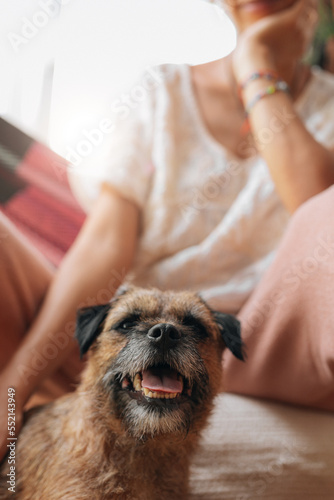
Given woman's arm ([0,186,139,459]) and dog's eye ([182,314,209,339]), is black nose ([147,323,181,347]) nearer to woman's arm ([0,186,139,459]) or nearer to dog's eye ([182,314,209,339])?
dog's eye ([182,314,209,339])

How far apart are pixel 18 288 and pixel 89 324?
0.16m

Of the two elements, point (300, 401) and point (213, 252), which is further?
point (213, 252)

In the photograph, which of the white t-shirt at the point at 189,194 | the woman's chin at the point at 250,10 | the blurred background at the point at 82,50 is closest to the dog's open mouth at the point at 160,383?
the white t-shirt at the point at 189,194

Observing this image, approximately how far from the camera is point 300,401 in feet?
→ 2.78

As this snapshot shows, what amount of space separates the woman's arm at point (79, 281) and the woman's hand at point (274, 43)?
520 millimetres

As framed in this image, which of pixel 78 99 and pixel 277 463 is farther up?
pixel 78 99

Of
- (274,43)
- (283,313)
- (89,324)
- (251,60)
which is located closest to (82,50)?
(251,60)

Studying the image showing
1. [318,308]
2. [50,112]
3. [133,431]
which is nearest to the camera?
[133,431]

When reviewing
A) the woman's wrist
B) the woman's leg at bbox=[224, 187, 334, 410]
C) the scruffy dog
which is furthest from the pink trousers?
the woman's wrist

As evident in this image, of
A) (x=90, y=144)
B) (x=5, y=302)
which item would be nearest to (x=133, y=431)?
(x=5, y=302)

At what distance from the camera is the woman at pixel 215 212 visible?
80 cm

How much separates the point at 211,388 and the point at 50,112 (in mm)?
743

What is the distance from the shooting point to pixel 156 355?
0.63m

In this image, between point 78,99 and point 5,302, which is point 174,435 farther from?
point 78,99
